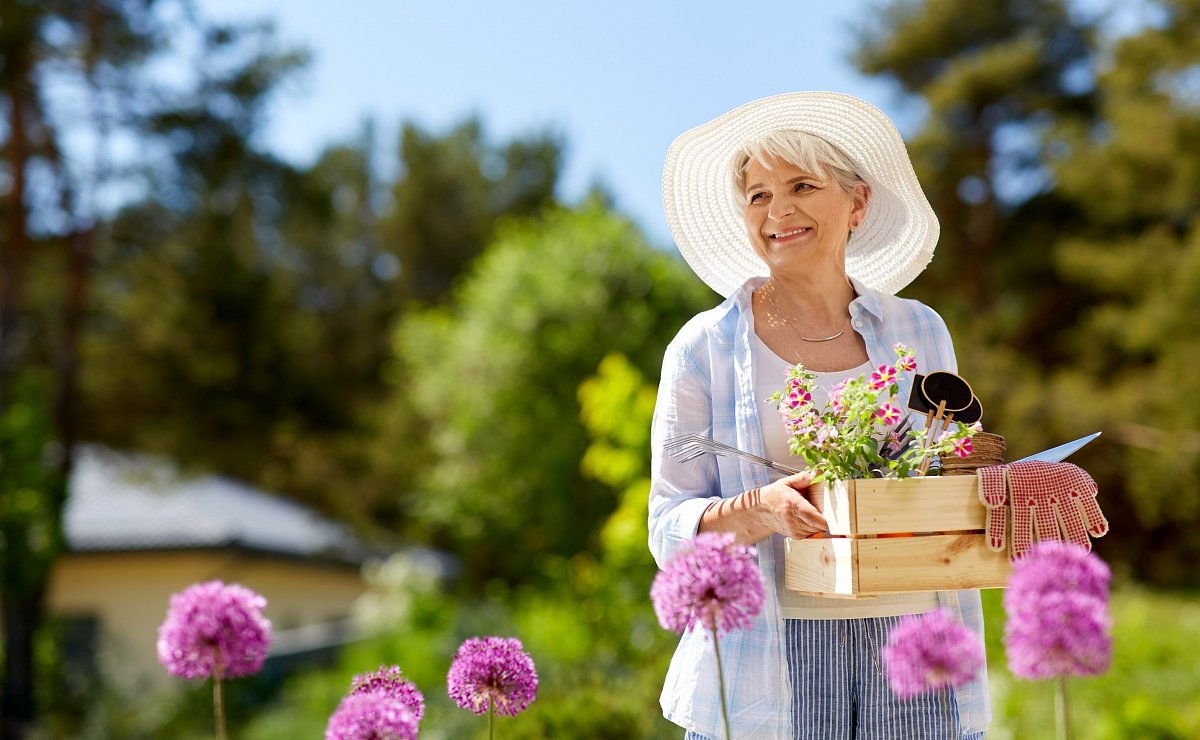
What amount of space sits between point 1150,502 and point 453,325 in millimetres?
12073

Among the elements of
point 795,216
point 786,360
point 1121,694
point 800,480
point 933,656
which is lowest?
point 1121,694

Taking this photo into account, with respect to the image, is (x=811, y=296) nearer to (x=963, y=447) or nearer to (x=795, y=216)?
(x=795, y=216)

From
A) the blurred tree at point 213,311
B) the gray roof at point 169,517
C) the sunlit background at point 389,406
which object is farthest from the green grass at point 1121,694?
the gray roof at point 169,517

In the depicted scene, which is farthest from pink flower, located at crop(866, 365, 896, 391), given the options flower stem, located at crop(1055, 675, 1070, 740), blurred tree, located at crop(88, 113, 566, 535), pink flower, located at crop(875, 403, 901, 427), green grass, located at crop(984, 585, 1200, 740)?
blurred tree, located at crop(88, 113, 566, 535)

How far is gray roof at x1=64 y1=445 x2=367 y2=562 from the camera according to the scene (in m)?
12.9

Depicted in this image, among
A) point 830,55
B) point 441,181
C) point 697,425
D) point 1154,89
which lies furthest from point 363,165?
point 697,425

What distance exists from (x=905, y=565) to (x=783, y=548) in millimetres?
298

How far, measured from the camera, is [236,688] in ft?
38.9

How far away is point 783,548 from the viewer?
2002 millimetres

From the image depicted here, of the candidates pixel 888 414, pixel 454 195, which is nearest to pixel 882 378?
pixel 888 414

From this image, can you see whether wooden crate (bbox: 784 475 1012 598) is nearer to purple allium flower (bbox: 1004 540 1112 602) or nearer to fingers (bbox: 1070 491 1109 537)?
fingers (bbox: 1070 491 1109 537)

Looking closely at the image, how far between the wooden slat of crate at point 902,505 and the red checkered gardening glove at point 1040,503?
0.11 ft

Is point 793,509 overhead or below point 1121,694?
overhead

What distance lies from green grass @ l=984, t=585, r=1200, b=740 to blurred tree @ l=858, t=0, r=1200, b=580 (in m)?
7.45
